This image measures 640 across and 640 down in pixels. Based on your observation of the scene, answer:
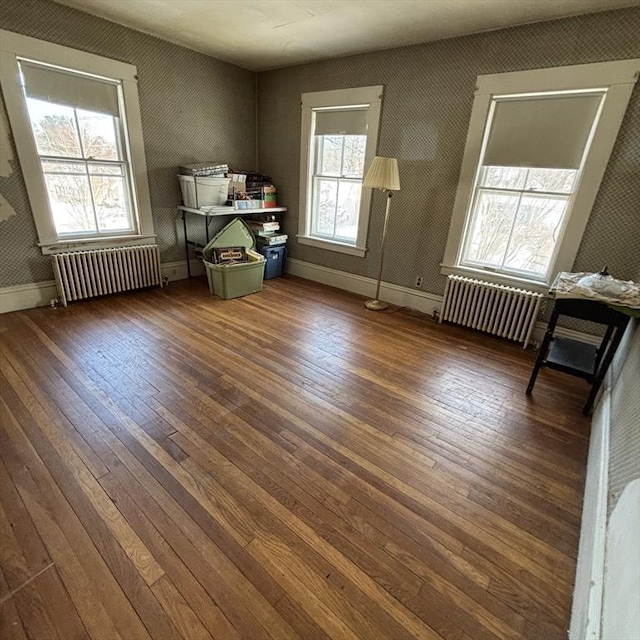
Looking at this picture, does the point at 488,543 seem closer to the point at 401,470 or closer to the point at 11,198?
the point at 401,470

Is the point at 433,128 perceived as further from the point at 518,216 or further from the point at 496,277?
the point at 496,277

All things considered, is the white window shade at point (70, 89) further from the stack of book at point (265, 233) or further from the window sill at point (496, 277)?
the window sill at point (496, 277)

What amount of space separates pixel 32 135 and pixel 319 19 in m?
2.67

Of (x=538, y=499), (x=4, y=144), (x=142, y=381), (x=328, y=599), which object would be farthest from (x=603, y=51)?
(x=4, y=144)

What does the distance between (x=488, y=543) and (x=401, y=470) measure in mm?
466

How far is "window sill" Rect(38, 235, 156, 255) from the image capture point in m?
3.35

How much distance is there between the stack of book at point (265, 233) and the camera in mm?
4523

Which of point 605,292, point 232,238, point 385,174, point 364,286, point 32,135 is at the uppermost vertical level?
point 32,135

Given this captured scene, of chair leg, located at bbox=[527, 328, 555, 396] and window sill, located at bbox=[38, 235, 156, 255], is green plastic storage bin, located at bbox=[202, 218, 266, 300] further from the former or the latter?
chair leg, located at bbox=[527, 328, 555, 396]

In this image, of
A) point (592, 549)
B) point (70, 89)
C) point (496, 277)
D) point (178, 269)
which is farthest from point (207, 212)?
point (592, 549)

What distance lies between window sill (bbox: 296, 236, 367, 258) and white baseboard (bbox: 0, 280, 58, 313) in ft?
9.39

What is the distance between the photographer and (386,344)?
3.11 metres

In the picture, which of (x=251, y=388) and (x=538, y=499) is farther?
(x=251, y=388)

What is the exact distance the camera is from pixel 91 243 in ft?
11.8
